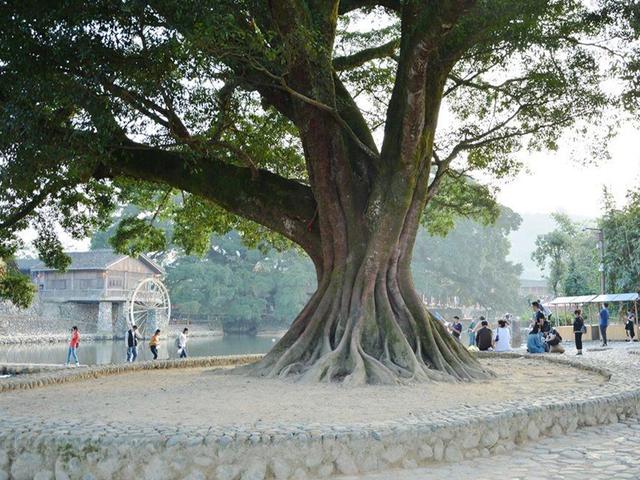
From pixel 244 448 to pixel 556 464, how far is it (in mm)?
2884

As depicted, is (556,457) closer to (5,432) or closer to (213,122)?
(5,432)

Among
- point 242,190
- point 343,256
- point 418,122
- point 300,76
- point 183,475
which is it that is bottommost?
point 183,475

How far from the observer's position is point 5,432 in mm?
6414

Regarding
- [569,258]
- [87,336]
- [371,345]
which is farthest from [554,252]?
[371,345]

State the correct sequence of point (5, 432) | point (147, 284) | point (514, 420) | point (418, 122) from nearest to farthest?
point (5, 432)
point (514, 420)
point (418, 122)
point (147, 284)

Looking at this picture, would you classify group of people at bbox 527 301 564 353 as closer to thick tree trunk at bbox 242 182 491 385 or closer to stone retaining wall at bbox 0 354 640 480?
thick tree trunk at bbox 242 182 491 385

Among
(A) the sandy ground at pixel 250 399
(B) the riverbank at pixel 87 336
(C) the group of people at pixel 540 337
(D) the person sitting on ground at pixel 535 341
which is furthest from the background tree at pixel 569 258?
(A) the sandy ground at pixel 250 399

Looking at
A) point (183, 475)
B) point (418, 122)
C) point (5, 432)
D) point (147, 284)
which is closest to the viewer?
point (183, 475)

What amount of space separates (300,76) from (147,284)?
38792 millimetres

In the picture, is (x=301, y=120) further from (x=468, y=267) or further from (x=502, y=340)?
(x=468, y=267)

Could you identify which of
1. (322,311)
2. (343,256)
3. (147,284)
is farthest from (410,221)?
(147,284)

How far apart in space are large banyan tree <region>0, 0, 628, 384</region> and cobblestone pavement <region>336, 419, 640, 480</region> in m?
3.13

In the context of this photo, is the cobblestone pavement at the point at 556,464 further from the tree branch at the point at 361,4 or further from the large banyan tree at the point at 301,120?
the tree branch at the point at 361,4

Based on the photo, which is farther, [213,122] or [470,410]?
[213,122]
